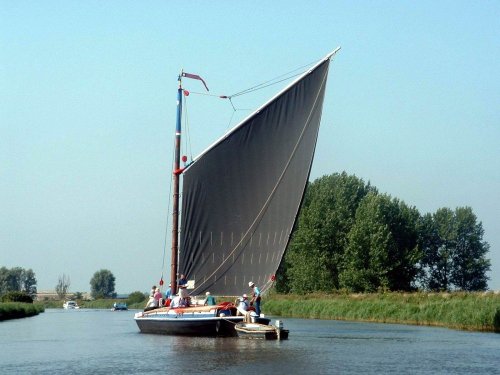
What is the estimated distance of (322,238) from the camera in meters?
81.4

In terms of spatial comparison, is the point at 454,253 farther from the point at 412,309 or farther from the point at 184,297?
the point at 184,297

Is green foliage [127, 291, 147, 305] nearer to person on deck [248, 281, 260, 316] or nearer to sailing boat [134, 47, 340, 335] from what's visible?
sailing boat [134, 47, 340, 335]

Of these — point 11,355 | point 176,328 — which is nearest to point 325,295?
point 176,328

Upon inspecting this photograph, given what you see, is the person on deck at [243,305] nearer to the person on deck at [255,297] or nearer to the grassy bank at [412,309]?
the person on deck at [255,297]

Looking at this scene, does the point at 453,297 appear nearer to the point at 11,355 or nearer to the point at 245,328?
the point at 245,328

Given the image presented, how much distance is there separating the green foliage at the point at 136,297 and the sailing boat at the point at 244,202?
92.6m

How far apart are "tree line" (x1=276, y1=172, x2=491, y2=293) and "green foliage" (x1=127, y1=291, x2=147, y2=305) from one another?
1664 inches

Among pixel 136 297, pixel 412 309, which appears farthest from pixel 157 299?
pixel 136 297

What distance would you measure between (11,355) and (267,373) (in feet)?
37.9

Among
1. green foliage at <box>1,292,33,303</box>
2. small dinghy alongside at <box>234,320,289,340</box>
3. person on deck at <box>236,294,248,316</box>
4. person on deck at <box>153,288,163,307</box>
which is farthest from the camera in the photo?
green foliage at <box>1,292,33,303</box>

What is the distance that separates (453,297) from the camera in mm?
51688

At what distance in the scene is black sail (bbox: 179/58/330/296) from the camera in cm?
3478

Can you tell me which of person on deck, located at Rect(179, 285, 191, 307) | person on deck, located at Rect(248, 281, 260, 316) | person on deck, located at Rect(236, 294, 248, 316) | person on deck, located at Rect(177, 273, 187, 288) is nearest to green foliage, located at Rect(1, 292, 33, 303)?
person on deck, located at Rect(177, 273, 187, 288)

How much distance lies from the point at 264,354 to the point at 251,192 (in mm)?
Result: 8521
